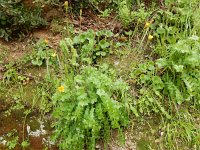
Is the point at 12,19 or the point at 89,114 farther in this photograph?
the point at 12,19

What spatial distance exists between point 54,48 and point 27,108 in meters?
0.78

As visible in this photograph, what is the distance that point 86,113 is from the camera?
9.36ft

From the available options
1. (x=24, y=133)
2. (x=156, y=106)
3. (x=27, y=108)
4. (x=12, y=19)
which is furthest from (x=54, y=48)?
(x=156, y=106)

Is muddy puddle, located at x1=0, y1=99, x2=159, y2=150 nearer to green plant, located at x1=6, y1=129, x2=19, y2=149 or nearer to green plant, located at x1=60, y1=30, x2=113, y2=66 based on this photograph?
green plant, located at x1=6, y1=129, x2=19, y2=149

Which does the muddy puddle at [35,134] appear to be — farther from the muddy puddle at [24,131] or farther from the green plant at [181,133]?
the green plant at [181,133]

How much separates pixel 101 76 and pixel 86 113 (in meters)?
0.37

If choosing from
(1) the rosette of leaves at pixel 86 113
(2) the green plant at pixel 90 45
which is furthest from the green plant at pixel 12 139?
(2) the green plant at pixel 90 45

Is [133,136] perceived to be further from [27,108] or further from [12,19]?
[12,19]

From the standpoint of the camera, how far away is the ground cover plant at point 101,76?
293 cm

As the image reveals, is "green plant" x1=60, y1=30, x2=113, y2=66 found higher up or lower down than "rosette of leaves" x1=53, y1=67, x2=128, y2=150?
higher up

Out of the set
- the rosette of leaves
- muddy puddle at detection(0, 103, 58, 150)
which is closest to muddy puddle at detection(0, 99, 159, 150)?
muddy puddle at detection(0, 103, 58, 150)

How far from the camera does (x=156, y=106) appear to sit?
3.29 meters

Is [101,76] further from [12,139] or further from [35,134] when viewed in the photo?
[12,139]

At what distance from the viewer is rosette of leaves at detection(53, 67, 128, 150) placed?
9.29ft
